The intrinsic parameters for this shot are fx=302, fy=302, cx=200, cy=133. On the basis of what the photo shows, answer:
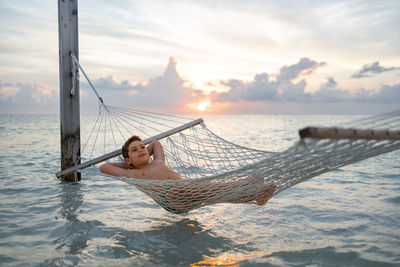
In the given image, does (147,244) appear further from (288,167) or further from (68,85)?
(68,85)

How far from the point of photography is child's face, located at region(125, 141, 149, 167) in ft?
9.20

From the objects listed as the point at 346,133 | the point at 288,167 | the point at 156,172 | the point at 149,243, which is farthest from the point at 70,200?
the point at 346,133

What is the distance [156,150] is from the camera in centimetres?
305

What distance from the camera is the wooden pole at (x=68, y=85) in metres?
3.87

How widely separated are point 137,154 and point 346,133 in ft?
6.08

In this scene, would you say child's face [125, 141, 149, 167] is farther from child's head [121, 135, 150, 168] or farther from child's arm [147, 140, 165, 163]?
child's arm [147, 140, 165, 163]

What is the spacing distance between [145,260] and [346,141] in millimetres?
1505

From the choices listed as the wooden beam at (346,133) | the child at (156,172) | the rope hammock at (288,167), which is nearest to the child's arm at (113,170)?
the child at (156,172)

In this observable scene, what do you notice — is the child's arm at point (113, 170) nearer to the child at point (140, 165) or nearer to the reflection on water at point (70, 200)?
the child at point (140, 165)

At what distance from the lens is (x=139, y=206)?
3.36 meters

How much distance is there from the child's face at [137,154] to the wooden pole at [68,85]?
1.58 metres

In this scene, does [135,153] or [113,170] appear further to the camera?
[135,153]

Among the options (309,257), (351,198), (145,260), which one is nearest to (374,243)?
(309,257)

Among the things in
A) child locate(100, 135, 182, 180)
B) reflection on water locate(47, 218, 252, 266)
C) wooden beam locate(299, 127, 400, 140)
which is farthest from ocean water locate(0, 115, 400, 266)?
wooden beam locate(299, 127, 400, 140)
